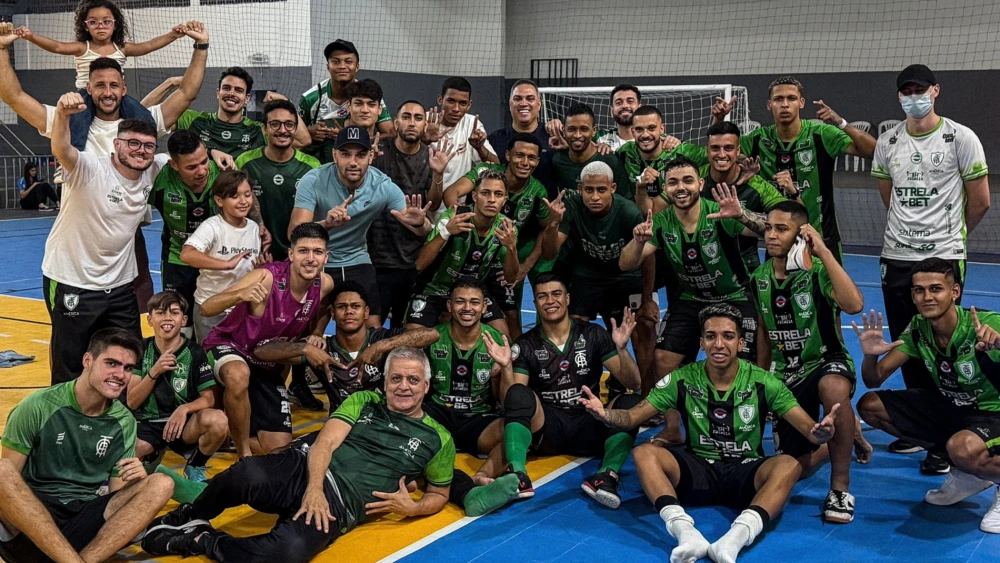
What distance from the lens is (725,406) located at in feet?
22.2

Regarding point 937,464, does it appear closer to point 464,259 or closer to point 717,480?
point 717,480

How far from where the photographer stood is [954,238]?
7883 millimetres

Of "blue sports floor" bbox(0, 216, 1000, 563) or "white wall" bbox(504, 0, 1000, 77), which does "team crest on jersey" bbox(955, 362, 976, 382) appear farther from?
"white wall" bbox(504, 0, 1000, 77)

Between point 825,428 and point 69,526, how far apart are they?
4.64 metres

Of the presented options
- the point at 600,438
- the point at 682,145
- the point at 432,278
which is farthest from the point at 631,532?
the point at 682,145

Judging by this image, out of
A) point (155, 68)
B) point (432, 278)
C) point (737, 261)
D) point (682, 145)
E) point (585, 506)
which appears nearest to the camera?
point (585, 506)

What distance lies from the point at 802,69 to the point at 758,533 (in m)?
19.3

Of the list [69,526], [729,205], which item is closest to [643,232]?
[729,205]

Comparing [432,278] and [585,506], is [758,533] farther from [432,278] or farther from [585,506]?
[432,278]

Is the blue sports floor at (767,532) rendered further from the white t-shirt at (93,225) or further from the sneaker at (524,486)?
the white t-shirt at (93,225)

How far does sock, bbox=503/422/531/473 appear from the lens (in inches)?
277

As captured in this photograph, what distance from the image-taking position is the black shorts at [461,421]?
25.6 ft

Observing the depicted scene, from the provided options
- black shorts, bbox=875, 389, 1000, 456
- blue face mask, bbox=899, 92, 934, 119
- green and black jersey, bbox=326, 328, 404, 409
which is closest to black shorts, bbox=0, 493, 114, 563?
green and black jersey, bbox=326, 328, 404, 409

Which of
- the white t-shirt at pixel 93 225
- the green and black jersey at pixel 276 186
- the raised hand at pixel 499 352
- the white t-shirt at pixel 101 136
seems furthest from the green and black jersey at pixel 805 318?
the white t-shirt at pixel 101 136
